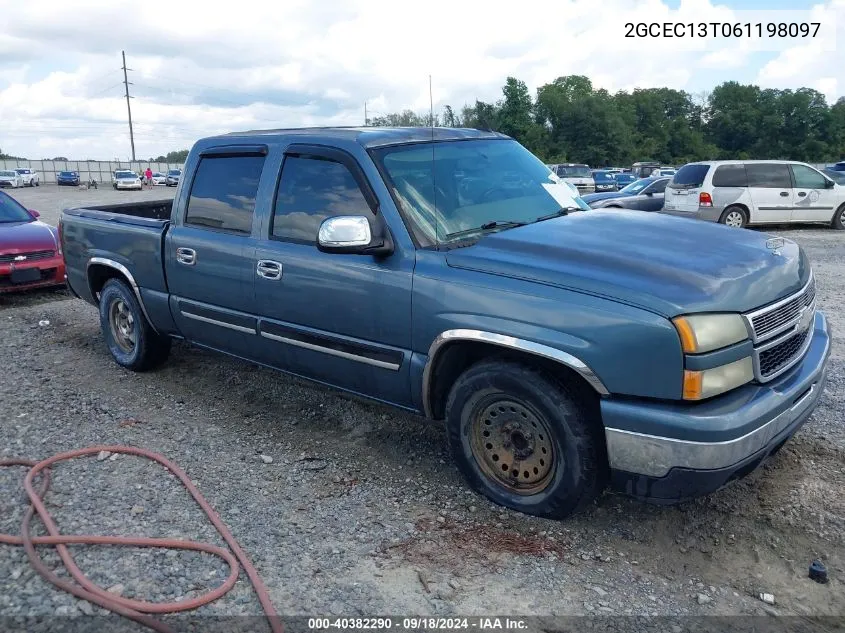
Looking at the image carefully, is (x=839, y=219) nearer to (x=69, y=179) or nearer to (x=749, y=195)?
(x=749, y=195)

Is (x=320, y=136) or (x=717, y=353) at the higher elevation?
(x=320, y=136)

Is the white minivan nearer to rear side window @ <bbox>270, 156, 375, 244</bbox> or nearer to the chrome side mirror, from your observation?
rear side window @ <bbox>270, 156, 375, 244</bbox>

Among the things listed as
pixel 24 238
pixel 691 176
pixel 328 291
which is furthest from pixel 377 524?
pixel 691 176

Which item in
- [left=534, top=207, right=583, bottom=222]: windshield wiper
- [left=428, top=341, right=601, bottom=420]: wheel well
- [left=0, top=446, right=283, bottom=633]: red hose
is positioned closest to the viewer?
[left=0, top=446, right=283, bottom=633]: red hose

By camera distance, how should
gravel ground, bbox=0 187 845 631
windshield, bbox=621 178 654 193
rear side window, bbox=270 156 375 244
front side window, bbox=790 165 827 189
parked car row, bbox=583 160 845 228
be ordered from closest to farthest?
gravel ground, bbox=0 187 845 631, rear side window, bbox=270 156 375 244, parked car row, bbox=583 160 845 228, front side window, bbox=790 165 827 189, windshield, bbox=621 178 654 193

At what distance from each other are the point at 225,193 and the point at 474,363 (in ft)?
7.17

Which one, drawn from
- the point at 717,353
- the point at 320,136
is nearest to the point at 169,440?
the point at 320,136

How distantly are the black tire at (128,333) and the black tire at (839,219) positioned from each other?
1524 cm

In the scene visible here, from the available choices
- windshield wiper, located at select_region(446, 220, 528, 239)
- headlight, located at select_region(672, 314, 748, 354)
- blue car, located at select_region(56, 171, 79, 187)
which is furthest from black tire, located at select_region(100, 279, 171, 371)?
blue car, located at select_region(56, 171, 79, 187)

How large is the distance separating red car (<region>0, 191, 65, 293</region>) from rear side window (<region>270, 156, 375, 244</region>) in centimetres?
521

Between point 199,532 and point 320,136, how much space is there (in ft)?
7.53

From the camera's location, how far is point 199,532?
3.36 meters

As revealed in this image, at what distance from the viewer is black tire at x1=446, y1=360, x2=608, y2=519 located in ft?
10.3

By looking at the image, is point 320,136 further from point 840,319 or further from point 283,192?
point 840,319
